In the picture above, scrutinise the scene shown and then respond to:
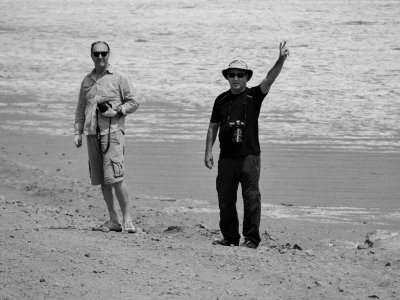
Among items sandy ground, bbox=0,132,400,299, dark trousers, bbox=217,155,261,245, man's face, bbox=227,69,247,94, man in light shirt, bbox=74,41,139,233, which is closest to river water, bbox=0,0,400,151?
sandy ground, bbox=0,132,400,299

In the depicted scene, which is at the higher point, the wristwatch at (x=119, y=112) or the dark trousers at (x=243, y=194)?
the wristwatch at (x=119, y=112)

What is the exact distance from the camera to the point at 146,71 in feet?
69.5

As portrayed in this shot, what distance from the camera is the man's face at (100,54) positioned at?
30.5 ft

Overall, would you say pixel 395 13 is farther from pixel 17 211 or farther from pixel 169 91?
pixel 17 211

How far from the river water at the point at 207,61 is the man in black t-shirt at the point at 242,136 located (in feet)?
18.9

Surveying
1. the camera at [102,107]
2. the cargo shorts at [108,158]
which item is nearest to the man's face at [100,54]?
the camera at [102,107]

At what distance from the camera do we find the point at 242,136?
30.0ft

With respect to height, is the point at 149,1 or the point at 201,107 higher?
the point at 149,1

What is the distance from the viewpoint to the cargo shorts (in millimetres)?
9406

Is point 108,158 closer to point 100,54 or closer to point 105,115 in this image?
point 105,115

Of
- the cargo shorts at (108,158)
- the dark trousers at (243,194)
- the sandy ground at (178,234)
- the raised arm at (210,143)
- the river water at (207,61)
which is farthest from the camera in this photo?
the river water at (207,61)

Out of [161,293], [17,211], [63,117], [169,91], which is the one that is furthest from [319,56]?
[161,293]

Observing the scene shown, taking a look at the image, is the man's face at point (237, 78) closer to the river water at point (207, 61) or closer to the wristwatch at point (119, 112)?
the wristwatch at point (119, 112)

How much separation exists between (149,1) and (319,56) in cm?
933
